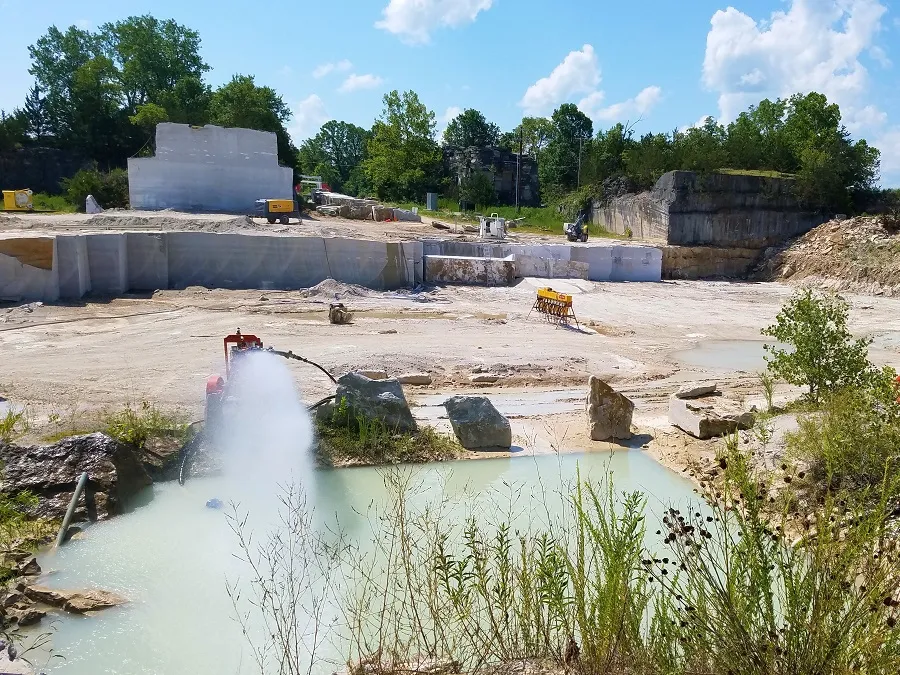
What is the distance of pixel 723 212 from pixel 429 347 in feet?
71.3

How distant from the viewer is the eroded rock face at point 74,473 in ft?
22.2

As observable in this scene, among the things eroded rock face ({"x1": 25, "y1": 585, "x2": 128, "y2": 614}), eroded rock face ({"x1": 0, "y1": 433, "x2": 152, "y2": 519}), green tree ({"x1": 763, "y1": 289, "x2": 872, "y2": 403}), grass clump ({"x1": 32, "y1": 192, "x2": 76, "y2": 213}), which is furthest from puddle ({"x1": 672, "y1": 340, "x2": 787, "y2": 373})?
grass clump ({"x1": 32, "y1": 192, "x2": 76, "y2": 213})

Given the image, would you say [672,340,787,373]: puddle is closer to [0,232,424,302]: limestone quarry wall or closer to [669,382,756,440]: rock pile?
[669,382,756,440]: rock pile

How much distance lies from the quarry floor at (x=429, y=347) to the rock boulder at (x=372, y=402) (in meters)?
1.00

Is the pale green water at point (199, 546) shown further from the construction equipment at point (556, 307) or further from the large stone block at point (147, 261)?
the large stone block at point (147, 261)

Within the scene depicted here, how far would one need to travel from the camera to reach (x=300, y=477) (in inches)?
308

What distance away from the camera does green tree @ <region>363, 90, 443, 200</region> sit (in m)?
48.5

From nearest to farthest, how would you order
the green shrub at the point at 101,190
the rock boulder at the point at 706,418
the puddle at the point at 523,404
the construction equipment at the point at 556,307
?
the rock boulder at the point at 706,418 < the puddle at the point at 523,404 < the construction equipment at the point at 556,307 < the green shrub at the point at 101,190

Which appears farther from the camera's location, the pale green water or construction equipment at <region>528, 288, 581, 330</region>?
construction equipment at <region>528, 288, 581, 330</region>

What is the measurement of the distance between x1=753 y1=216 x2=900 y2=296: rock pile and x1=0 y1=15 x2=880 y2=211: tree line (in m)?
2.98

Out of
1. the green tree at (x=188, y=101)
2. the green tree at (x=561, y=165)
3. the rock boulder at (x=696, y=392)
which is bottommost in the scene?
the rock boulder at (x=696, y=392)

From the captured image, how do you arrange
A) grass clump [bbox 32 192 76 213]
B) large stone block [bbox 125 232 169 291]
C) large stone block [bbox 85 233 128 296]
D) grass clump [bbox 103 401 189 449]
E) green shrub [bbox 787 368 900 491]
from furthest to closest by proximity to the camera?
grass clump [bbox 32 192 76 213] < large stone block [bbox 125 232 169 291] < large stone block [bbox 85 233 128 296] < grass clump [bbox 103 401 189 449] < green shrub [bbox 787 368 900 491]

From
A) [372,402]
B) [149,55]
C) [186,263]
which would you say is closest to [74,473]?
[372,402]

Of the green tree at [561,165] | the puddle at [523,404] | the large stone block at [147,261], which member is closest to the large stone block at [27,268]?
the large stone block at [147,261]
